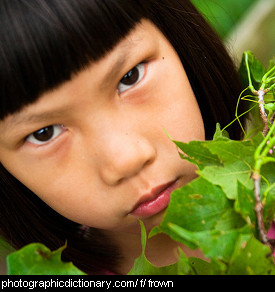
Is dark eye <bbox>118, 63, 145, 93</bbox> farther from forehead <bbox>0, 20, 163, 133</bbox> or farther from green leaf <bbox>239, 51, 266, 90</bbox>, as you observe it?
green leaf <bbox>239, 51, 266, 90</bbox>

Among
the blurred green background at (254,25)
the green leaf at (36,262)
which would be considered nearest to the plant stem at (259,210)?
the green leaf at (36,262)

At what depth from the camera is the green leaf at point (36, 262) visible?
1.15ft

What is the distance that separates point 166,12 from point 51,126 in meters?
0.25

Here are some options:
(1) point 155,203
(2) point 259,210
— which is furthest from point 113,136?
(2) point 259,210

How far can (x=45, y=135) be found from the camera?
547 mm

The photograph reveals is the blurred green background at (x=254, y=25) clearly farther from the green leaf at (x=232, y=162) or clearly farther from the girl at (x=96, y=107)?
the green leaf at (x=232, y=162)

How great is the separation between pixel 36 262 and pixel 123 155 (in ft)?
0.58

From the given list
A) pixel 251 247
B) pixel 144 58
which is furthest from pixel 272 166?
pixel 144 58

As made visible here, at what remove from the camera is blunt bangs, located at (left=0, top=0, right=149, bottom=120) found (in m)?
0.48

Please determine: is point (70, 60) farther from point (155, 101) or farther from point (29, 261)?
point (29, 261)

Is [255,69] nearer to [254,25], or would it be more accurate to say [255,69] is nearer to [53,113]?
[53,113]

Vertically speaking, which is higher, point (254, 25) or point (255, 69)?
point (255, 69)

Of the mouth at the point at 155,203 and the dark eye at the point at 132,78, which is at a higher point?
the dark eye at the point at 132,78
